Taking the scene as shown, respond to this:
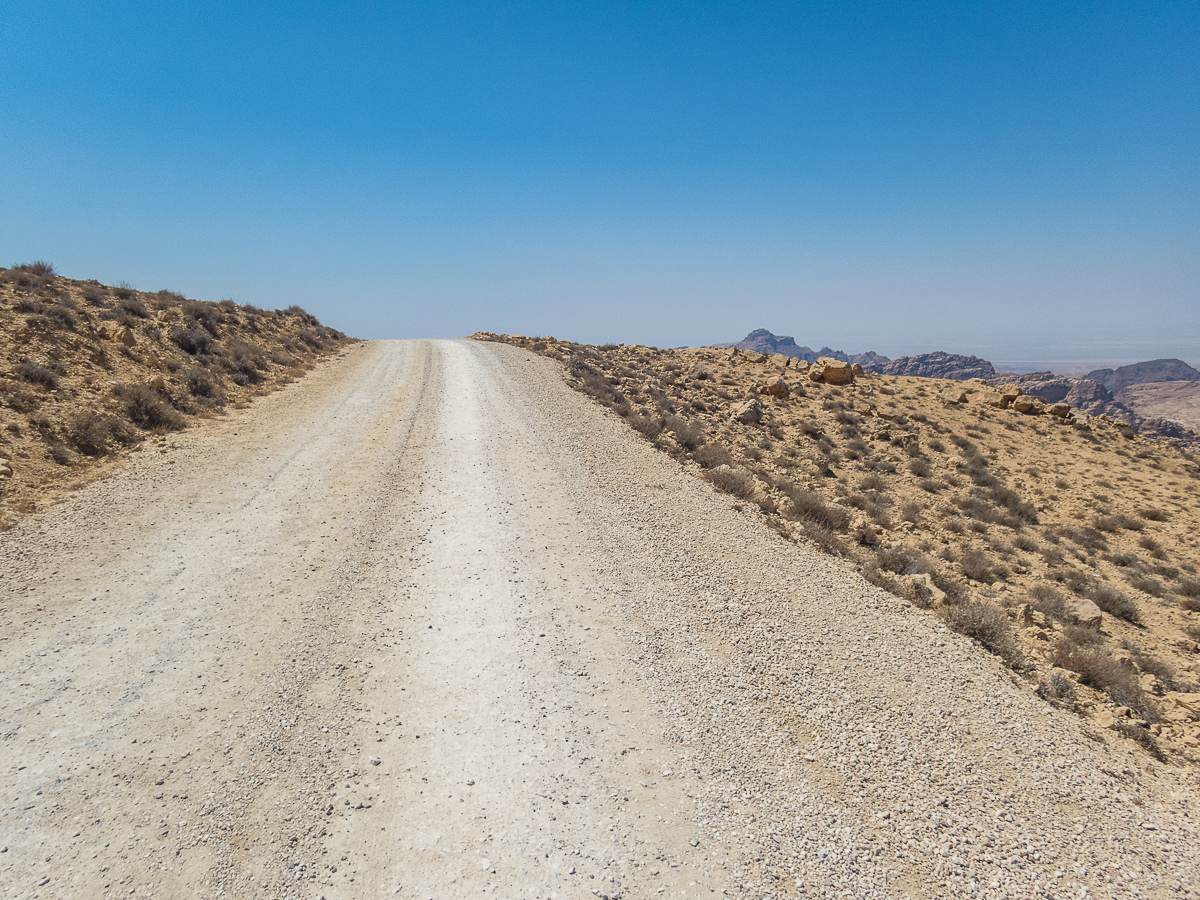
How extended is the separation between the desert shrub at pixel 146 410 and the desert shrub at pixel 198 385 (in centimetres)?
184

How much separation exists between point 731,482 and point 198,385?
15302mm

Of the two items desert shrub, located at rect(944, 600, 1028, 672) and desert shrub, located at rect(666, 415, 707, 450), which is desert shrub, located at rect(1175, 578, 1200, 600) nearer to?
desert shrub, located at rect(944, 600, 1028, 672)

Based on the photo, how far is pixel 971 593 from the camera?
32.6 ft

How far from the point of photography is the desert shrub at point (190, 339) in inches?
664

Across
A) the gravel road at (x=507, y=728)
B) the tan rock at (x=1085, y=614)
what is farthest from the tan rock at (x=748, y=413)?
the gravel road at (x=507, y=728)

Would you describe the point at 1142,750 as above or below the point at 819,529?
below

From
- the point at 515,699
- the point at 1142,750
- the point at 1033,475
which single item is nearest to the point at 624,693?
the point at 515,699

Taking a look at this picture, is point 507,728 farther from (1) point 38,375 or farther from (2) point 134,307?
(2) point 134,307

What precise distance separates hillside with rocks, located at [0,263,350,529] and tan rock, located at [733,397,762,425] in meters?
Answer: 17.6

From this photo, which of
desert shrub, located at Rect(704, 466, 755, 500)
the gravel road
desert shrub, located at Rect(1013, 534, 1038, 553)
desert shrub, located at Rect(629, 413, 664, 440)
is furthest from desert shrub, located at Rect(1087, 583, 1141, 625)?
desert shrub, located at Rect(629, 413, 664, 440)

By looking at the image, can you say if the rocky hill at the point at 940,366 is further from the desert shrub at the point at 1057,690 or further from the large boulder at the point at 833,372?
the desert shrub at the point at 1057,690

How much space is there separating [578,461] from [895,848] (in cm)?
922

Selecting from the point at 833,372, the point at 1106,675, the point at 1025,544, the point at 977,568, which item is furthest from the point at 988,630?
the point at 833,372

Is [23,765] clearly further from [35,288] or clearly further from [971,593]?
[35,288]
